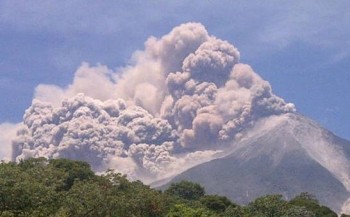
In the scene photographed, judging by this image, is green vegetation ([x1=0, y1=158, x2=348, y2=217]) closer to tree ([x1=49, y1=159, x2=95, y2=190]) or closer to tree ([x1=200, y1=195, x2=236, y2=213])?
tree ([x1=49, y1=159, x2=95, y2=190])

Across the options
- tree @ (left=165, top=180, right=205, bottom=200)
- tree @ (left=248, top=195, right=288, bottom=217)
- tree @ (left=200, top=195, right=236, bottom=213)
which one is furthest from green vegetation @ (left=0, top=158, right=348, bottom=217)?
tree @ (left=165, top=180, right=205, bottom=200)

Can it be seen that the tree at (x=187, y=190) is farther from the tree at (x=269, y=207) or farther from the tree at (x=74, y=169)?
the tree at (x=269, y=207)

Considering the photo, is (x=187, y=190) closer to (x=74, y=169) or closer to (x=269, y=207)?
(x=74, y=169)

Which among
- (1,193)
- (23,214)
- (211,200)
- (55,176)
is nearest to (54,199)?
(1,193)

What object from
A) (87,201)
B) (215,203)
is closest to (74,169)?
(215,203)

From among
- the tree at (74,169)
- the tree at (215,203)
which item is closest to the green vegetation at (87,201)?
the tree at (74,169)

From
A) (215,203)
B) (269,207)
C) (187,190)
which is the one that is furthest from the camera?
(187,190)

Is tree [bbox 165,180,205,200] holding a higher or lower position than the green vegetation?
higher

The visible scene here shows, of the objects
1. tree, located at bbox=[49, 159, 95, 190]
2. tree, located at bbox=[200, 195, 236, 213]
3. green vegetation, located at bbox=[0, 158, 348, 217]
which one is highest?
tree, located at bbox=[49, 159, 95, 190]

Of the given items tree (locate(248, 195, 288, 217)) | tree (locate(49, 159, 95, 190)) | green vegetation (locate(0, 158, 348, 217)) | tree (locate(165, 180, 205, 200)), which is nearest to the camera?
green vegetation (locate(0, 158, 348, 217))

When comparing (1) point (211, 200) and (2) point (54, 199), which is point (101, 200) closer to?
(2) point (54, 199)

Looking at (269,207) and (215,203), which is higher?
(215,203)

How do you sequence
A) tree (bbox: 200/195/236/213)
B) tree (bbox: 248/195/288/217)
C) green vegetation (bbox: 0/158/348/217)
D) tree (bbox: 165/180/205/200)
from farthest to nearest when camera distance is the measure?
1. tree (bbox: 165/180/205/200)
2. tree (bbox: 200/195/236/213)
3. tree (bbox: 248/195/288/217)
4. green vegetation (bbox: 0/158/348/217)

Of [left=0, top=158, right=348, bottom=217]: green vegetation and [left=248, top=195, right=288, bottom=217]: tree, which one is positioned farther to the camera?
[left=248, top=195, right=288, bottom=217]: tree
